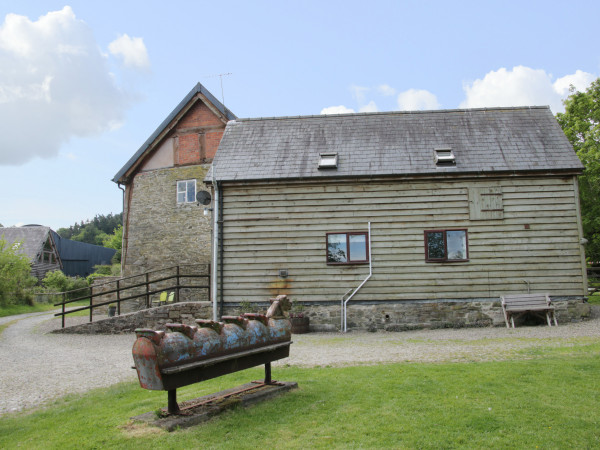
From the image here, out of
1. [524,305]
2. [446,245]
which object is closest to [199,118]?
[446,245]

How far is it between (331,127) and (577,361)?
1093 centimetres

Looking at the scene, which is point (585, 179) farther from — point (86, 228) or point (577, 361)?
point (86, 228)

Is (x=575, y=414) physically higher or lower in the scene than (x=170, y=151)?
lower

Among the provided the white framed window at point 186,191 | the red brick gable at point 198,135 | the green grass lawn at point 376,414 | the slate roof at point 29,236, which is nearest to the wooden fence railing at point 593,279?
the red brick gable at point 198,135

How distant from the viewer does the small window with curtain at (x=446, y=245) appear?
563 inches

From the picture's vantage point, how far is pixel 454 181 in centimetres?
1452

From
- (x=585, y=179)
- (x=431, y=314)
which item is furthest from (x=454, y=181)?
(x=585, y=179)

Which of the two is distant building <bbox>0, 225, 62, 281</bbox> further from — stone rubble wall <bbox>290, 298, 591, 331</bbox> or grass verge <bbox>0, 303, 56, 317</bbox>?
stone rubble wall <bbox>290, 298, 591, 331</bbox>

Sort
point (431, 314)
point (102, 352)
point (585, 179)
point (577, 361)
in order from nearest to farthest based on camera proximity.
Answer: point (577, 361), point (102, 352), point (431, 314), point (585, 179)

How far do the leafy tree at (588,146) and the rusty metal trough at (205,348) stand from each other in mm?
21655

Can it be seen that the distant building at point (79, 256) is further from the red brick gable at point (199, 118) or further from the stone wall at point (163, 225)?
the red brick gable at point (199, 118)

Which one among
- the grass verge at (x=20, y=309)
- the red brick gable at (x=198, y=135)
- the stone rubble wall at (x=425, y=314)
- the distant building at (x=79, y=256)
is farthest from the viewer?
the distant building at (x=79, y=256)

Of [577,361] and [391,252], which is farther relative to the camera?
[391,252]

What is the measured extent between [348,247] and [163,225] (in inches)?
390
